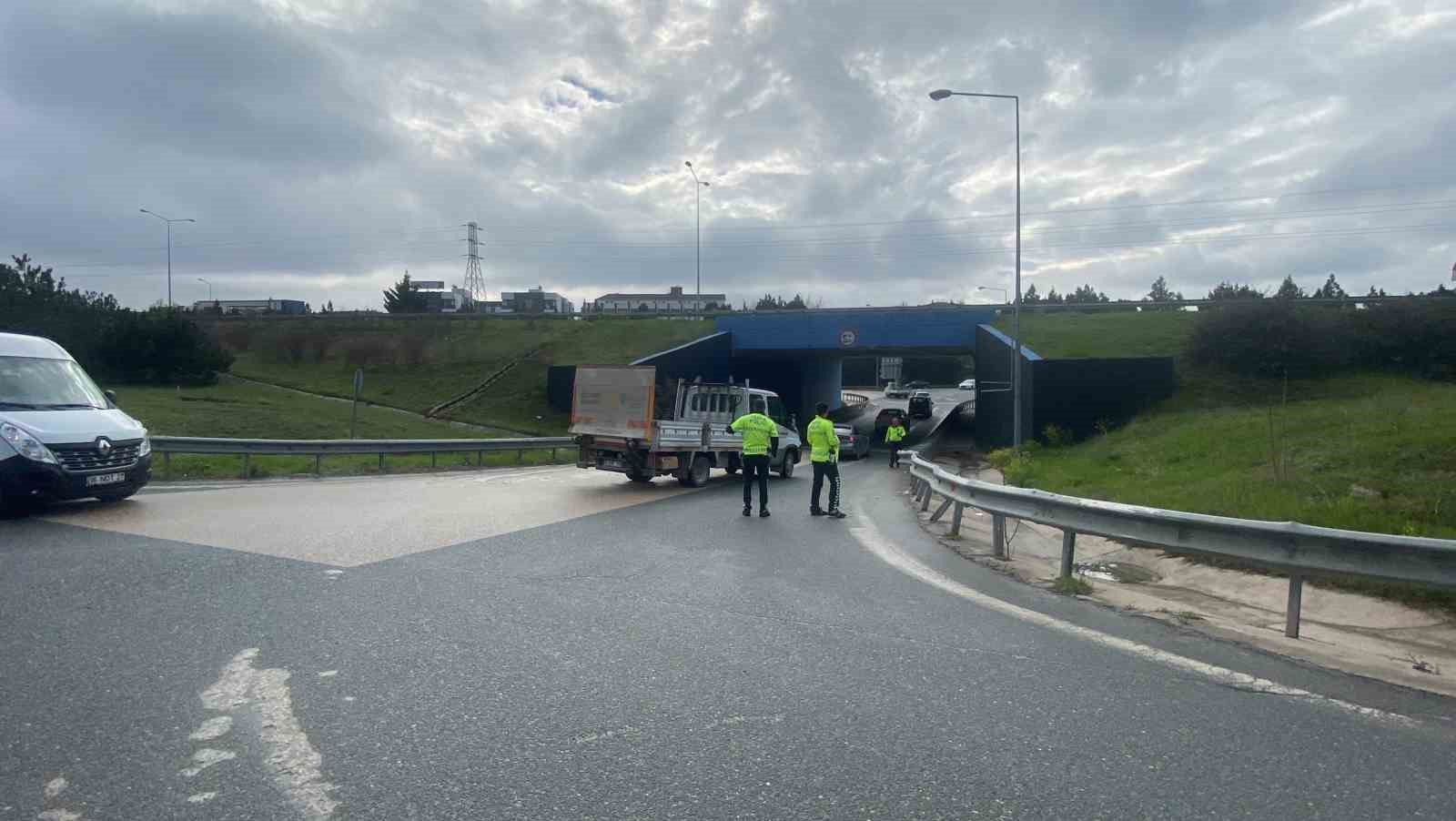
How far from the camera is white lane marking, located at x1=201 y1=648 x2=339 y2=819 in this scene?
375 centimetres

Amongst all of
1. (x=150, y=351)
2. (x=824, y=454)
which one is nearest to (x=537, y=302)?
(x=150, y=351)

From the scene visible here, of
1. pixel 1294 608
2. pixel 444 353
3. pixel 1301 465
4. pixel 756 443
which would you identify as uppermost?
pixel 444 353

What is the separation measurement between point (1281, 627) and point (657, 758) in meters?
5.09

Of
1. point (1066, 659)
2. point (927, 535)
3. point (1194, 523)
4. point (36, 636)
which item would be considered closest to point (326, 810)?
point (36, 636)

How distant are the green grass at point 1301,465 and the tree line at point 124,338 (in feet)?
114

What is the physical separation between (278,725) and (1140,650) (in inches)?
191

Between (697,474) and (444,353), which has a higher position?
(444,353)

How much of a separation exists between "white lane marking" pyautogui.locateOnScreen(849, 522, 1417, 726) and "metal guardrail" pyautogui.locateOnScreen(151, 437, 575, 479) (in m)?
12.3

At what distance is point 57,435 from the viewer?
11.0 metres

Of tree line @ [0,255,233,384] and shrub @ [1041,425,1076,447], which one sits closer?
shrub @ [1041,425,1076,447]

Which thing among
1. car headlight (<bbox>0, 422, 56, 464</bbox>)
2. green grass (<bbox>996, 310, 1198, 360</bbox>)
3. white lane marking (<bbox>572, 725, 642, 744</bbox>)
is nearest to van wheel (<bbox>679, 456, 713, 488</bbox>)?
car headlight (<bbox>0, 422, 56, 464</bbox>)

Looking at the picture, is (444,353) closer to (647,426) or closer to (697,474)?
(697,474)

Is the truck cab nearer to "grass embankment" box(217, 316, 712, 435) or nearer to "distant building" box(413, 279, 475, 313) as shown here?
"grass embankment" box(217, 316, 712, 435)

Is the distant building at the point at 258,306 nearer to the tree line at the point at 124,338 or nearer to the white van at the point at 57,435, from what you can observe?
the tree line at the point at 124,338
